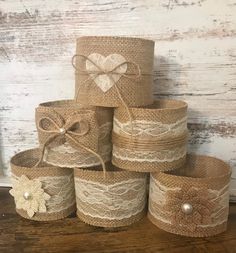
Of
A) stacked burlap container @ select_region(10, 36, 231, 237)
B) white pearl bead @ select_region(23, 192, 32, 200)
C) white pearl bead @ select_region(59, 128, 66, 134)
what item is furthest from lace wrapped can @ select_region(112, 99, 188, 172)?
white pearl bead @ select_region(23, 192, 32, 200)

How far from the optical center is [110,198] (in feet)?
2.47

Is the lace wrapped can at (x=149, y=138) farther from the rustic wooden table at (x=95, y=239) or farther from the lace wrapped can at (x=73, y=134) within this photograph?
the rustic wooden table at (x=95, y=239)

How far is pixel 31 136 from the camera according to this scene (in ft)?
3.40

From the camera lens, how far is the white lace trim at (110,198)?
29.6 inches

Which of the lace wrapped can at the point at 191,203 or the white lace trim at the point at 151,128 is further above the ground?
the white lace trim at the point at 151,128

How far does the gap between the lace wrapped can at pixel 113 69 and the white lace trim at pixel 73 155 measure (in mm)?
83

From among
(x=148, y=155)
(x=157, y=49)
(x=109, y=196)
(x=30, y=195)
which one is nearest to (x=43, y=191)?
(x=30, y=195)

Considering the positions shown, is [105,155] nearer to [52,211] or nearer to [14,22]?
[52,211]

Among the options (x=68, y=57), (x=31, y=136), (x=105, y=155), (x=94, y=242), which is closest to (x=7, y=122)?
(x=31, y=136)

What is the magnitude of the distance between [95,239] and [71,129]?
9.9 inches

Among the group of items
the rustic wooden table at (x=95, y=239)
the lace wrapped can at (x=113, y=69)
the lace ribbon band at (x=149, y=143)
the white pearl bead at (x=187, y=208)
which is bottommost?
the rustic wooden table at (x=95, y=239)

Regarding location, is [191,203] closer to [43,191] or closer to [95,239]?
[95,239]

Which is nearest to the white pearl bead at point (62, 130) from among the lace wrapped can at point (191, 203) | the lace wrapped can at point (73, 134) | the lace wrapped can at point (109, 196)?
the lace wrapped can at point (73, 134)

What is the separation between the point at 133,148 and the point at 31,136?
439mm
